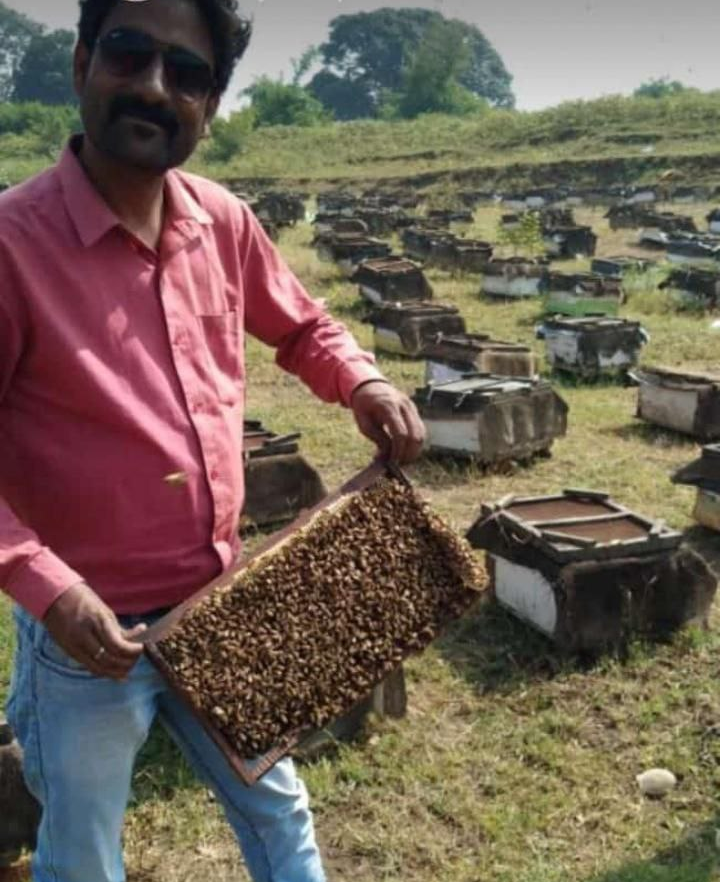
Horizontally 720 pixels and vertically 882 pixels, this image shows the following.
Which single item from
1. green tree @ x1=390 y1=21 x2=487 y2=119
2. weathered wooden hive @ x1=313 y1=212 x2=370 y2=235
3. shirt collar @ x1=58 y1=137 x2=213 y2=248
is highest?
green tree @ x1=390 y1=21 x2=487 y2=119

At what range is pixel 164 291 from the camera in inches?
86.6

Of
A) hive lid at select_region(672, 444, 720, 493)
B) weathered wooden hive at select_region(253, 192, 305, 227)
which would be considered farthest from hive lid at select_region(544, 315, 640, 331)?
weathered wooden hive at select_region(253, 192, 305, 227)

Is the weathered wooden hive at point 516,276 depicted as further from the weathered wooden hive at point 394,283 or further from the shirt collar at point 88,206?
the shirt collar at point 88,206

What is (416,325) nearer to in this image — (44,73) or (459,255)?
(459,255)

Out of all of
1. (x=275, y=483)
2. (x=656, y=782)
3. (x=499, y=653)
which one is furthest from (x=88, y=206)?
(x=275, y=483)

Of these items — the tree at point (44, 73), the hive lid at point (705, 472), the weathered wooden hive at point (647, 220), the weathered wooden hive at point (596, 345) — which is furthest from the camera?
the tree at point (44, 73)

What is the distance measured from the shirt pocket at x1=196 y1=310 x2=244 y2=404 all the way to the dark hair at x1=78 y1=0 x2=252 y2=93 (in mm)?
481

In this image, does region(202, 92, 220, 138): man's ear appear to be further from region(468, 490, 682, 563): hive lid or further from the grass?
region(468, 490, 682, 563): hive lid

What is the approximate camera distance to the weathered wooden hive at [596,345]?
1000 centimetres

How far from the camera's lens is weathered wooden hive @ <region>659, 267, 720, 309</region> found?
44.3 ft

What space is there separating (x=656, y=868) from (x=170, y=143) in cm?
269

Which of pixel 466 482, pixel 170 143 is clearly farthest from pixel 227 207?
pixel 466 482

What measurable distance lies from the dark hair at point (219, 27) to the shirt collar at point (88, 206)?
0.23 metres

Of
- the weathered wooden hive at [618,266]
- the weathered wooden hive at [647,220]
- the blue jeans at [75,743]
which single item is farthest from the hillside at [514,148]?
the blue jeans at [75,743]
